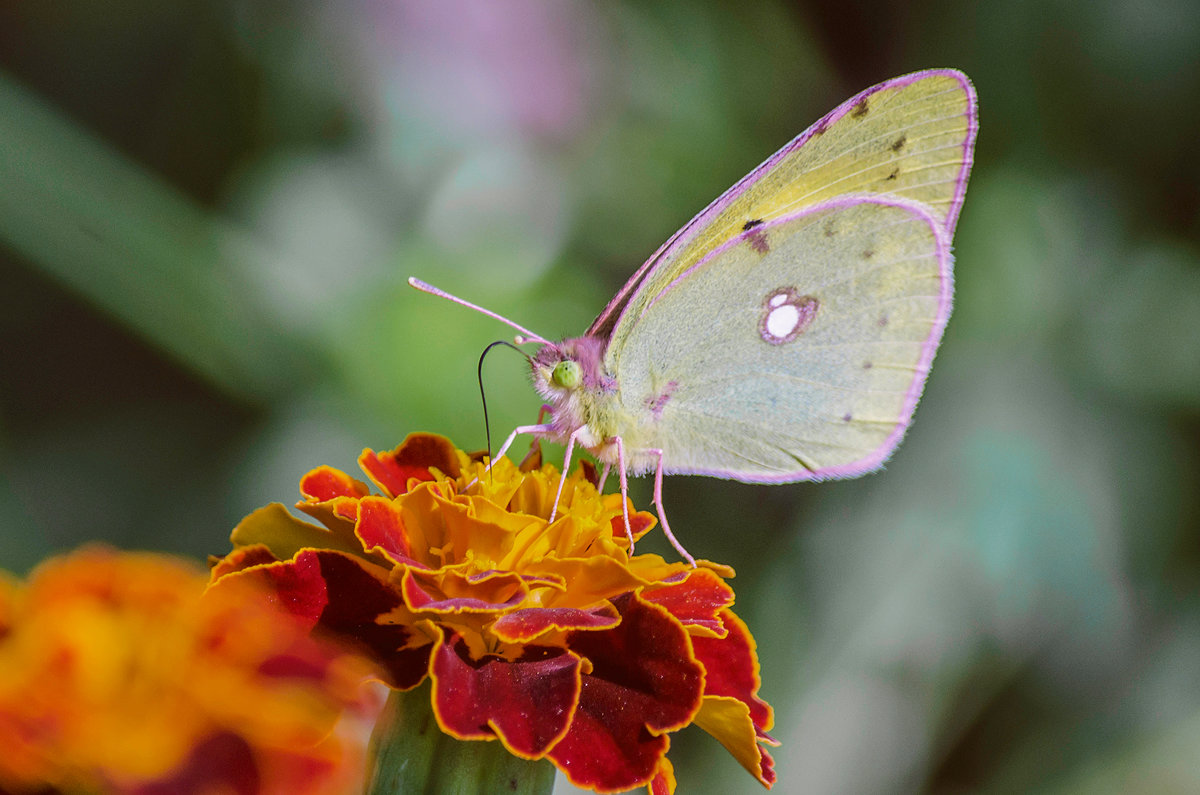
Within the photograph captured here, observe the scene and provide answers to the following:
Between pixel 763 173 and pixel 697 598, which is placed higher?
pixel 763 173

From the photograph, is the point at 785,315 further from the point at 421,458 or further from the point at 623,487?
the point at 421,458

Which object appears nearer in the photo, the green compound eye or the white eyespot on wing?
the green compound eye

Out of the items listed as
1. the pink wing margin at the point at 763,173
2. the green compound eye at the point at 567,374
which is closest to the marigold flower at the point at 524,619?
the green compound eye at the point at 567,374

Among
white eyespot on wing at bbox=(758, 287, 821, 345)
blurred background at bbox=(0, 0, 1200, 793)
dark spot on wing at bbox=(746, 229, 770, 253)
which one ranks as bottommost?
blurred background at bbox=(0, 0, 1200, 793)

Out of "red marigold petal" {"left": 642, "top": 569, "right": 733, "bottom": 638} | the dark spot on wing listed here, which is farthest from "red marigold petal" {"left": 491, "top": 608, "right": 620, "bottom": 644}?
the dark spot on wing

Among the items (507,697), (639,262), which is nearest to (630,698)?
(507,697)

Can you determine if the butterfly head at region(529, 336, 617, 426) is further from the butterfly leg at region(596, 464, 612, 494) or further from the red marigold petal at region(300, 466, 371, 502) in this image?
the red marigold petal at region(300, 466, 371, 502)
